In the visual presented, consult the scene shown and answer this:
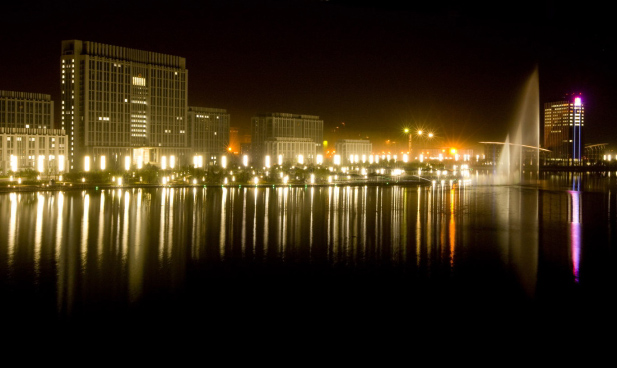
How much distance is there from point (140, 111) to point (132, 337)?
35880 mm

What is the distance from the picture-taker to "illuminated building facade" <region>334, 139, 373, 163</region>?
59.4 m

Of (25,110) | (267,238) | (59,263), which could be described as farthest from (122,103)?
(59,263)

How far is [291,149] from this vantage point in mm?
52562

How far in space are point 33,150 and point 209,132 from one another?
854 inches

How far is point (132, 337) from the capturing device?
16.3ft

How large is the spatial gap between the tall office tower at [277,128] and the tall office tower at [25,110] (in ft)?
63.5

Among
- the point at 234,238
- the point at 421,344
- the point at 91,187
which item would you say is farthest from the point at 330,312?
the point at 91,187

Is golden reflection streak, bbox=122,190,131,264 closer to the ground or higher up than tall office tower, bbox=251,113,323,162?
closer to the ground

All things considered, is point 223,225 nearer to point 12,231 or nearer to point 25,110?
point 12,231

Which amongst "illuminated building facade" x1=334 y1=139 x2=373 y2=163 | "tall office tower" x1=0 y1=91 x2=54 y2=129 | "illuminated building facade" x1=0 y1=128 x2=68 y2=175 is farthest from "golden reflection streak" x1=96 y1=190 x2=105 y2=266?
"illuminated building facade" x1=334 y1=139 x2=373 y2=163

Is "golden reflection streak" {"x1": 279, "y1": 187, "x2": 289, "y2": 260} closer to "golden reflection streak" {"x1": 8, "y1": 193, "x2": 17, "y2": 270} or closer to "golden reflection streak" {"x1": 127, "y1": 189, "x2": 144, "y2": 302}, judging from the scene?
"golden reflection streak" {"x1": 127, "y1": 189, "x2": 144, "y2": 302}

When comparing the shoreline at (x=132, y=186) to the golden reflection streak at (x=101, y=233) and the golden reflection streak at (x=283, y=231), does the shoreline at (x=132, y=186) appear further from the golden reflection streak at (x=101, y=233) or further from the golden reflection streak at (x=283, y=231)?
the golden reflection streak at (x=283, y=231)

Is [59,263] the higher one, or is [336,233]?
[336,233]

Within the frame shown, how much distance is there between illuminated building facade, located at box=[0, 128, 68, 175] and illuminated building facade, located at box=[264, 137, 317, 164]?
20781mm
